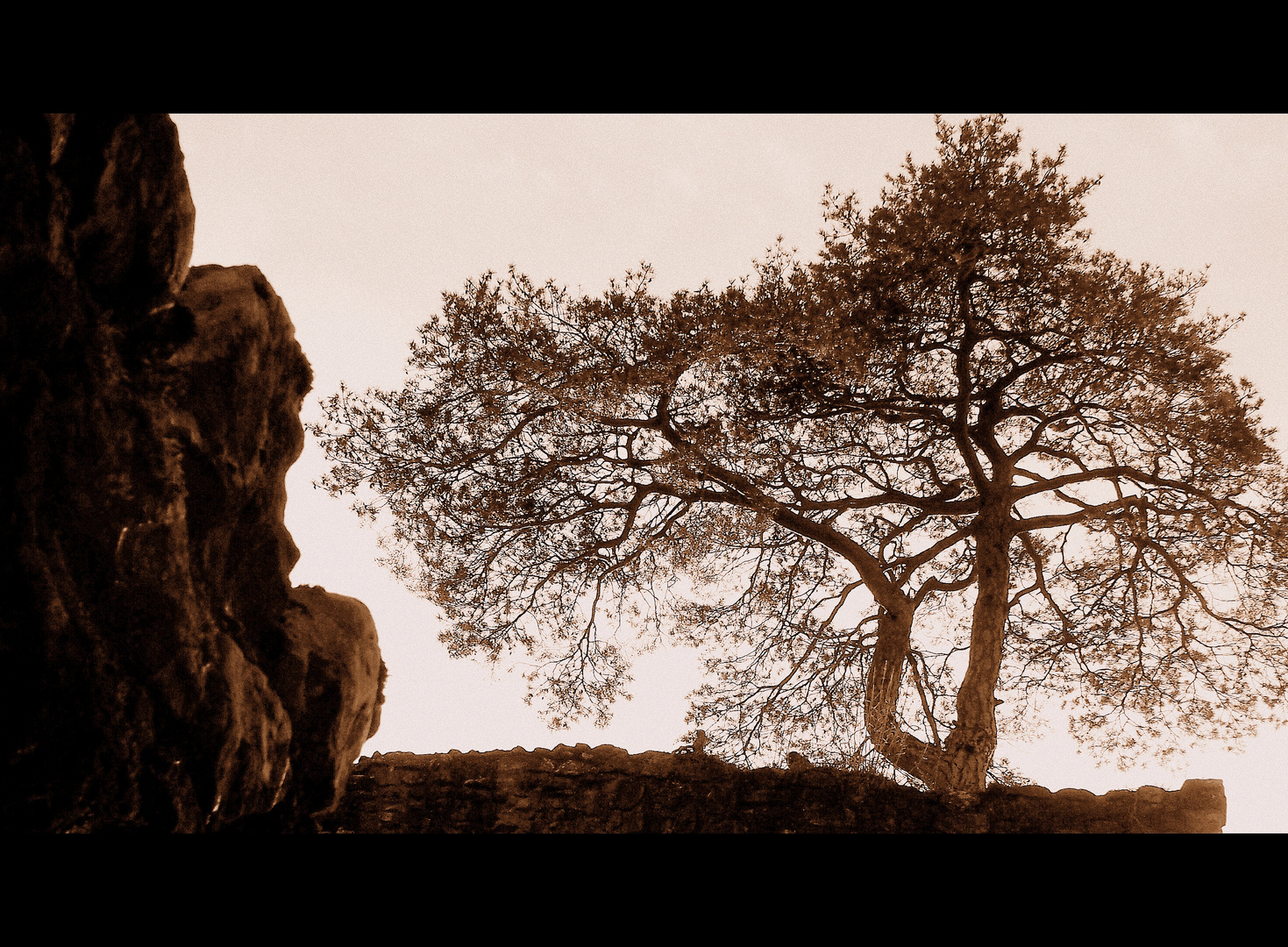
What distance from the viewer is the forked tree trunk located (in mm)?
7820

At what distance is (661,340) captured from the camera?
814cm

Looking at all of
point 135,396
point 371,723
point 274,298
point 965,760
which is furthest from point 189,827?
→ point 965,760

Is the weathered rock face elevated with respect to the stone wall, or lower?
elevated

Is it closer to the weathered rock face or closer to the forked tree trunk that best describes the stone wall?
the forked tree trunk

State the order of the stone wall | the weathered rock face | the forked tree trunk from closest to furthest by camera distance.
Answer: the weathered rock face
the stone wall
the forked tree trunk

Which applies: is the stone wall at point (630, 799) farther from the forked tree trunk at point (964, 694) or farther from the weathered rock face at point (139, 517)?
the weathered rock face at point (139, 517)

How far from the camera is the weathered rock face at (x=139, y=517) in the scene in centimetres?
393

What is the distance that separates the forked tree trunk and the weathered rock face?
17.2 ft

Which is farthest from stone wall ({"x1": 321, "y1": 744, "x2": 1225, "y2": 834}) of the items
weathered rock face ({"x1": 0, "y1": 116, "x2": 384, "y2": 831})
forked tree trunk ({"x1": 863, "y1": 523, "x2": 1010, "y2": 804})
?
weathered rock face ({"x1": 0, "y1": 116, "x2": 384, "y2": 831})

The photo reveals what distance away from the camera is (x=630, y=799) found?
652 centimetres

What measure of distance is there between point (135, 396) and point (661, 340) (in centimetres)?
476

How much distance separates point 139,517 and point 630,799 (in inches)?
160

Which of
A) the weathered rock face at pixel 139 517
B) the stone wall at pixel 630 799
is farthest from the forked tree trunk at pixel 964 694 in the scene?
the weathered rock face at pixel 139 517

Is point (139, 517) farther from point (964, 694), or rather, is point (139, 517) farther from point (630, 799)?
point (964, 694)
